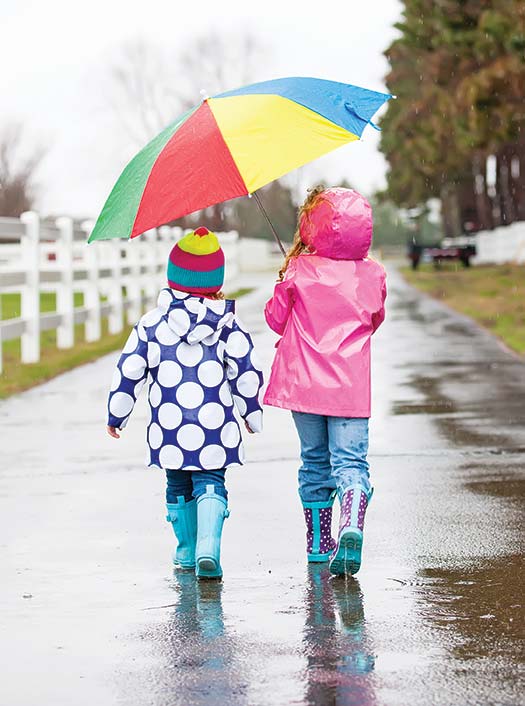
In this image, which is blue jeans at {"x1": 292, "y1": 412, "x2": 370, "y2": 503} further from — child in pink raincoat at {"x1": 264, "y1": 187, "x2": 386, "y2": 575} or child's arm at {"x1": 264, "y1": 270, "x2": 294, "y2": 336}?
child's arm at {"x1": 264, "y1": 270, "x2": 294, "y2": 336}

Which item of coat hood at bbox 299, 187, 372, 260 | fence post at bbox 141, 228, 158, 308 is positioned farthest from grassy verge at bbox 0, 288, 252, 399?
coat hood at bbox 299, 187, 372, 260

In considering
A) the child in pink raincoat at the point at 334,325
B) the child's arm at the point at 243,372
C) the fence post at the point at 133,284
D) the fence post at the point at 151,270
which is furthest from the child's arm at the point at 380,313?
the fence post at the point at 151,270

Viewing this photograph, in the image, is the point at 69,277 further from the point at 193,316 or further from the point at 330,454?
the point at 193,316

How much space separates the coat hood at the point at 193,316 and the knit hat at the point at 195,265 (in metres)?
0.05

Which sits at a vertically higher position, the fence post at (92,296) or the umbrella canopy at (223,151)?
the umbrella canopy at (223,151)

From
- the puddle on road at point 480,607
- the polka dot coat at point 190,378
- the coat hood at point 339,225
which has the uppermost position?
the coat hood at point 339,225

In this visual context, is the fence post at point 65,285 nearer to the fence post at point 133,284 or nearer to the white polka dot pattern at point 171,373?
the fence post at point 133,284

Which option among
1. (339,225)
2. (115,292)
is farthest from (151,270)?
(339,225)

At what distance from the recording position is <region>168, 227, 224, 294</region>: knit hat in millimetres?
5891

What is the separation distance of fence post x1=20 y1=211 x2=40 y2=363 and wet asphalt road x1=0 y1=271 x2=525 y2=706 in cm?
558

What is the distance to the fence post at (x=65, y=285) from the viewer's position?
17797 millimetres

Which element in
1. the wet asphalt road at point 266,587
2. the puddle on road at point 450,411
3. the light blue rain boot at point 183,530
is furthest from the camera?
the puddle on road at point 450,411

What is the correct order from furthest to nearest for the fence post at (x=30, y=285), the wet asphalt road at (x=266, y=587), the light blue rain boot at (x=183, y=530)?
the fence post at (x=30, y=285)
the light blue rain boot at (x=183, y=530)
the wet asphalt road at (x=266, y=587)

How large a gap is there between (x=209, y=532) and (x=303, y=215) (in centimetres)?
126
